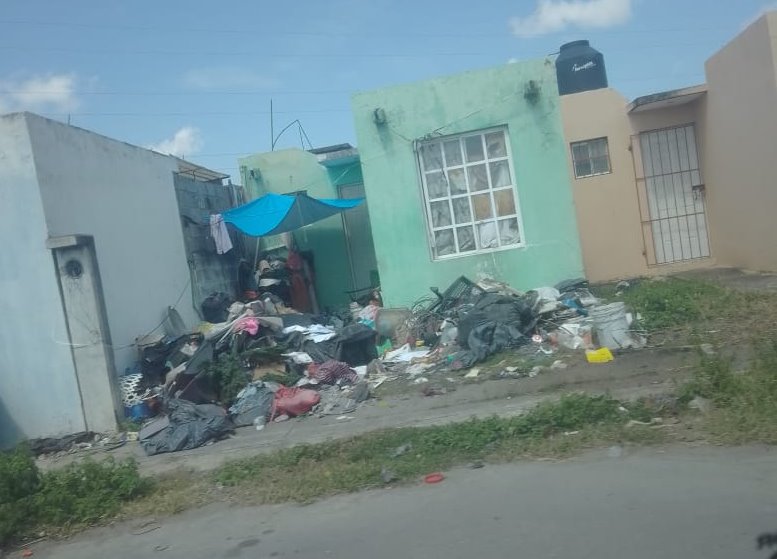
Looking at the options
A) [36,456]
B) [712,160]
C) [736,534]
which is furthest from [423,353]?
[712,160]

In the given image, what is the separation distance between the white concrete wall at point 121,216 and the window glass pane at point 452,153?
4.94 meters

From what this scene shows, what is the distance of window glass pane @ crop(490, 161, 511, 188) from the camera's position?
475 inches

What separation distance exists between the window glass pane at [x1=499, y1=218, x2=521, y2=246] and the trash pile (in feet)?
2.71

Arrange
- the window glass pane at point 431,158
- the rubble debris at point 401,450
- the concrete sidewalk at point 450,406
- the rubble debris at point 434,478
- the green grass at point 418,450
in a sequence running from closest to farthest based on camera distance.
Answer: the rubble debris at point 434,478 < the green grass at point 418,450 < the rubble debris at point 401,450 < the concrete sidewalk at point 450,406 < the window glass pane at point 431,158

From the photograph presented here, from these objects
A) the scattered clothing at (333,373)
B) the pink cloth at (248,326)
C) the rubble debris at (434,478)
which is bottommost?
the rubble debris at (434,478)

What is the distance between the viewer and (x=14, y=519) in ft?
19.3

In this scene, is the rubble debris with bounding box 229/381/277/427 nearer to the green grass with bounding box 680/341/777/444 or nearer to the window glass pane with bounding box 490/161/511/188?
the green grass with bounding box 680/341/777/444

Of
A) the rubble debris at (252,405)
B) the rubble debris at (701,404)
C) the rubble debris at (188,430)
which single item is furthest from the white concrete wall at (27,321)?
the rubble debris at (701,404)

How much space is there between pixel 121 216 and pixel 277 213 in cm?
273

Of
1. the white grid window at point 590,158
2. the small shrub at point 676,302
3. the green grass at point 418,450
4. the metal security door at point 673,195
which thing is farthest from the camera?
the white grid window at point 590,158

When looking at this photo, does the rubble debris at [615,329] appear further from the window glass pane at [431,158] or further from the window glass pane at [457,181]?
the window glass pane at [431,158]

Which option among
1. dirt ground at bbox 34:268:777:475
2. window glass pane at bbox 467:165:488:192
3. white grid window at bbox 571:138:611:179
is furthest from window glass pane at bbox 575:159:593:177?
dirt ground at bbox 34:268:777:475

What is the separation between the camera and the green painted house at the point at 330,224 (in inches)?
623

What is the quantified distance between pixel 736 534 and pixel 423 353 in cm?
652
